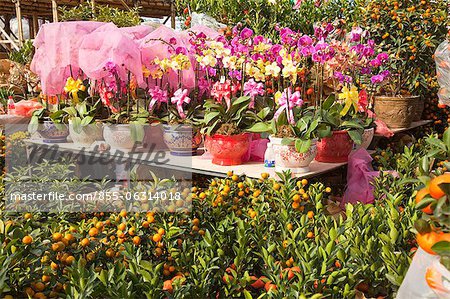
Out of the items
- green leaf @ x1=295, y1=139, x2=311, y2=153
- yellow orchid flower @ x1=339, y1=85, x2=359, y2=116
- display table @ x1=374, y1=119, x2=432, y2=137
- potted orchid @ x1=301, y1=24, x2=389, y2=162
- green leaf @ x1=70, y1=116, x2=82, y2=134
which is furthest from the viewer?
display table @ x1=374, y1=119, x2=432, y2=137

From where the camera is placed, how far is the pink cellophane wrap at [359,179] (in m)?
3.27

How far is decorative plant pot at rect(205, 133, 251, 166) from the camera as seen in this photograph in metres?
3.28

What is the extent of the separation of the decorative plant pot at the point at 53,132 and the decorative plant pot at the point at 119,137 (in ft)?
1.91

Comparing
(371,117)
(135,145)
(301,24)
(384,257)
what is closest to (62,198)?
(384,257)

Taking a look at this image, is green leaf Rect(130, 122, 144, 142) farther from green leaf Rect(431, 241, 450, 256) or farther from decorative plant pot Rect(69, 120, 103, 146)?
green leaf Rect(431, 241, 450, 256)

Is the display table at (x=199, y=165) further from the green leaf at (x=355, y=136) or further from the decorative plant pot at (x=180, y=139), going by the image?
the green leaf at (x=355, y=136)

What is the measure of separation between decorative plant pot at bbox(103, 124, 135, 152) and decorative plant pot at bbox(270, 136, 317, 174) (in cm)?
122

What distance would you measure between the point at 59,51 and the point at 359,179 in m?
2.75

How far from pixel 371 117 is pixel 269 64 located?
3.52 ft

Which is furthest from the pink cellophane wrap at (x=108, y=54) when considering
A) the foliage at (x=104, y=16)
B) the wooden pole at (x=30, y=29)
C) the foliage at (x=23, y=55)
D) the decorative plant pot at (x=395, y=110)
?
the wooden pole at (x=30, y=29)

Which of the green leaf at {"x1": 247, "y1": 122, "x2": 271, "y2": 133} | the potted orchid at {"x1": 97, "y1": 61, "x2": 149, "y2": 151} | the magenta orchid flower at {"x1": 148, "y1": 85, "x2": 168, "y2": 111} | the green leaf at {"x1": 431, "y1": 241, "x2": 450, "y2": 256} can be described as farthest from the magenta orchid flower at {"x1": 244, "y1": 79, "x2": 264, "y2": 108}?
the green leaf at {"x1": 431, "y1": 241, "x2": 450, "y2": 256}

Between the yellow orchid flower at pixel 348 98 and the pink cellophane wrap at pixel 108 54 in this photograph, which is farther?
the pink cellophane wrap at pixel 108 54

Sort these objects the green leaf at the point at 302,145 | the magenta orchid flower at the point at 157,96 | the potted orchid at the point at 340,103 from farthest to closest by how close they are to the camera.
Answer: the magenta orchid flower at the point at 157,96 < the potted orchid at the point at 340,103 < the green leaf at the point at 302,145

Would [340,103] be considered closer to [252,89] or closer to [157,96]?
[252,89]
